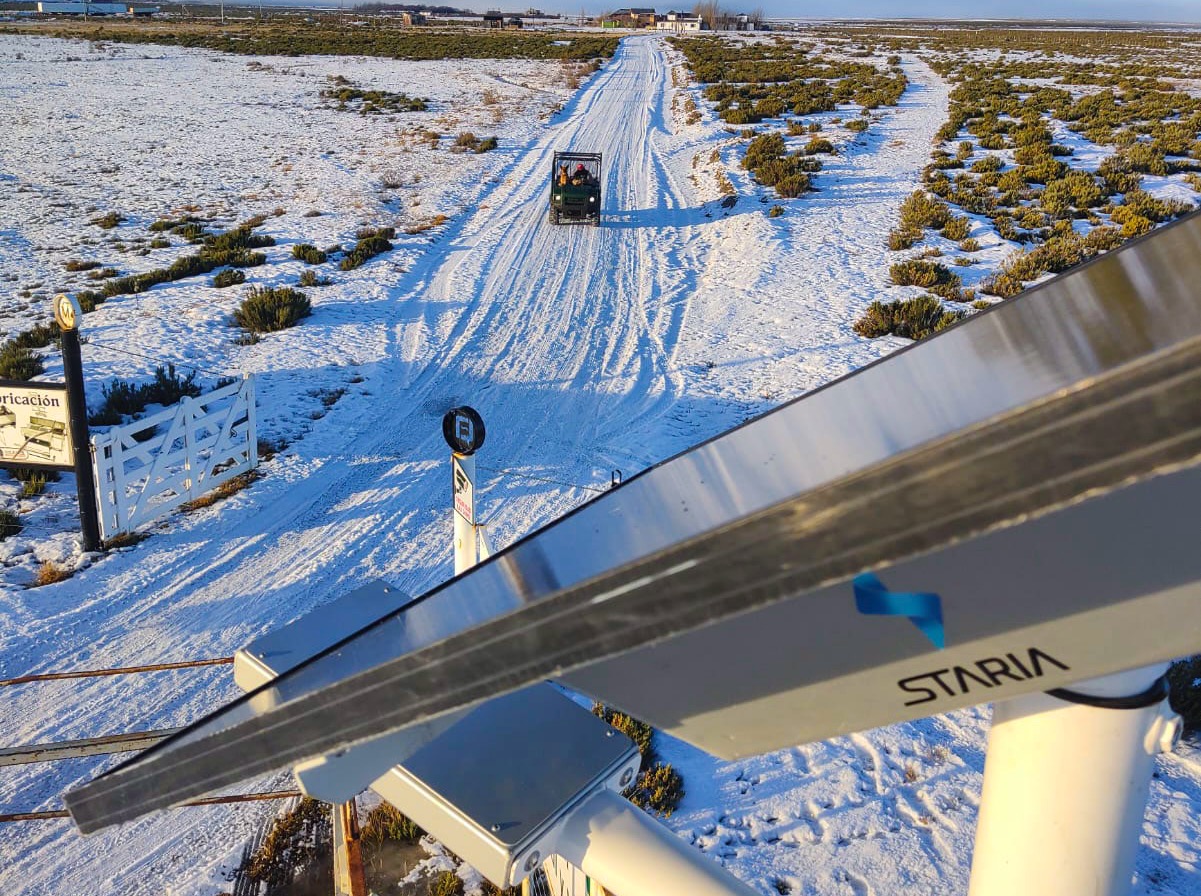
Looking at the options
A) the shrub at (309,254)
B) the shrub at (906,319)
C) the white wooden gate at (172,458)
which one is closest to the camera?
the white wooden gate at (172,458)

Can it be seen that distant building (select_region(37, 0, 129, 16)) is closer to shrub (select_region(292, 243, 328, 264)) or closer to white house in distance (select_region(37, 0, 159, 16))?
white house in distance (select_region(37, 0, 159, 16))

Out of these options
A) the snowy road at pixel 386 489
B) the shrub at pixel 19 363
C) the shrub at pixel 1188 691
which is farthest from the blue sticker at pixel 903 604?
the shrub at pixel 19 363

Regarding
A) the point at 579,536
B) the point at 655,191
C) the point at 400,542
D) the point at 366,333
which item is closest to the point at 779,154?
the point at 655,191

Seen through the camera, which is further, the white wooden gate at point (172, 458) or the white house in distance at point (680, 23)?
the white house in distance at point (680, 23)

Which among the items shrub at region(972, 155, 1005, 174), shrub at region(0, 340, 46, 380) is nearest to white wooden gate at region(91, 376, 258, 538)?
A: shrub at region(0, 340, 46, 380)

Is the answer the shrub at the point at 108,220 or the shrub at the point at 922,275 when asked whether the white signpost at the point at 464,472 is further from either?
the shrub at the point at 108,220

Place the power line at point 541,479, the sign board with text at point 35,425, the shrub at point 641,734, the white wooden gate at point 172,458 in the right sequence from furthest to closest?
the power line at point 541,479, the white wooden gate at point 172,458, the sign board with text at point 35,425, the shrub at point 641,734

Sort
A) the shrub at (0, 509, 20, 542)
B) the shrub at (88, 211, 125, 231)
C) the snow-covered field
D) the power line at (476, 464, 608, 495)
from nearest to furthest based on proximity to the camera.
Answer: the snow-covered field < the shrub at (0, 509, 20, 542) < the power line at (476, 464, 608, 495) < the shrub at (88, 211, 125, 231)

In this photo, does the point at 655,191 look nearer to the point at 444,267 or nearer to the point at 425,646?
the point at 444,267
